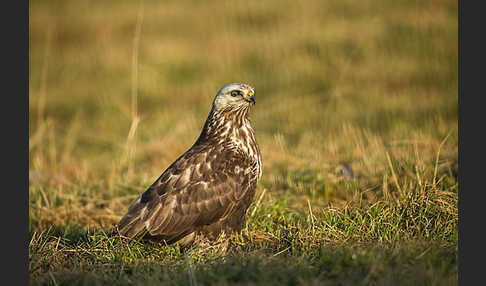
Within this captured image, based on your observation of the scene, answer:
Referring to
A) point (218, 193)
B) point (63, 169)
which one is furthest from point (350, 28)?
point (218, 193)

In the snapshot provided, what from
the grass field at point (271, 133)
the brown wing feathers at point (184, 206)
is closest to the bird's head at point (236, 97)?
the brown wing feathers at point (184, 206)

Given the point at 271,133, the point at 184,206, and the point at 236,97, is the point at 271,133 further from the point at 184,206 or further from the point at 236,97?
the point at 184,206

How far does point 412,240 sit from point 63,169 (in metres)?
7.18

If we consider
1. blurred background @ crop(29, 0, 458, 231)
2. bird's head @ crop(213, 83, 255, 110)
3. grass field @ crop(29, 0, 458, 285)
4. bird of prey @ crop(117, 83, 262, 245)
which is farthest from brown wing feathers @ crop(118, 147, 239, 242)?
blurred background @ crop(29, 0, 458, 231)

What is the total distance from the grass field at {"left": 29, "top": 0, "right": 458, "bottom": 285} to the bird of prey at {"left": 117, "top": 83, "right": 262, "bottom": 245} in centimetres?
19

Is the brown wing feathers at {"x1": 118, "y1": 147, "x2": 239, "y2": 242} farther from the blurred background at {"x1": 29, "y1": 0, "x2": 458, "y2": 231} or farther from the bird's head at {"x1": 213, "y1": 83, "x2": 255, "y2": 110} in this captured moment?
the blurred background at {"x1": 29, "y1": 0, "x2": 458, "y2": 231}

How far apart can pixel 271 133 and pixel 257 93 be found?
3505 millimetres

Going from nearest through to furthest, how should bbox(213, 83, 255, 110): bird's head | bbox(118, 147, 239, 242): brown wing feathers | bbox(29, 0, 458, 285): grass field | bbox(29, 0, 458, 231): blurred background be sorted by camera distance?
1. bbox(29, 0, 458, 285): grass field
2. bbox(118, 147, 239, 242): brown wing feathers
3. bbox(213, 83, 255, 110): bird's head
4. bbox(29, 0, 458, 231): blurred background

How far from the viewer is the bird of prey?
15.5 feet

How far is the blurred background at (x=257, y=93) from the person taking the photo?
6.68 meters

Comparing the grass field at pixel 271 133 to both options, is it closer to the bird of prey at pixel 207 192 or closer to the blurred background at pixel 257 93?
the blurred background at pixel 257 93

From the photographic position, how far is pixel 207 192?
477 cm

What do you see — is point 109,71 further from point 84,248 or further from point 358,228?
point 358,228

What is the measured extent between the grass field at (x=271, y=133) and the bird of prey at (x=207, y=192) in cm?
19
